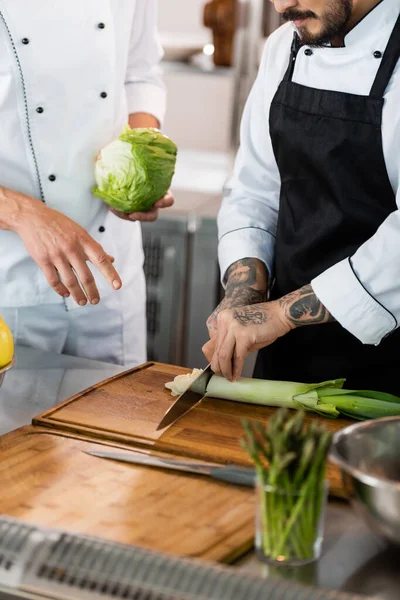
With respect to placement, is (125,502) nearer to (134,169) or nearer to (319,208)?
(319,208)

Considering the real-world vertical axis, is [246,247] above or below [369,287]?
below

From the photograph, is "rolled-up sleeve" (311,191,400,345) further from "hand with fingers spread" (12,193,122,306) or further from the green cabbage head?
the green cabbage head

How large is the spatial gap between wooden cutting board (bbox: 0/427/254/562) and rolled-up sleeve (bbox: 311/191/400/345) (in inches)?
19.9

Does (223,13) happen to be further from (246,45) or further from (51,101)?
(51,101)

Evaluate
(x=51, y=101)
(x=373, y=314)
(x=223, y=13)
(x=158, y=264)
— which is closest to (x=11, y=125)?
(x=51, y=101)

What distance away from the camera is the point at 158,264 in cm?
339

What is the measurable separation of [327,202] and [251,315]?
0.99 feet

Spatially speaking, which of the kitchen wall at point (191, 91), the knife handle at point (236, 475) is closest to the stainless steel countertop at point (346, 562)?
the knife handle at point (236, 475)

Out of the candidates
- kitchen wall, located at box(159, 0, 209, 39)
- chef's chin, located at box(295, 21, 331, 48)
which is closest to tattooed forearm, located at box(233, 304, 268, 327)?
chef's chin, located at box(295, 21, 331, 48)

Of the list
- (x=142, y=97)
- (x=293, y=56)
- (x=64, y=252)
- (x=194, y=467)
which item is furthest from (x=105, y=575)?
(x=142, y=97)

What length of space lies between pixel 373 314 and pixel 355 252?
0.16 m

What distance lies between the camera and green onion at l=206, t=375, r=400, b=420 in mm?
1676

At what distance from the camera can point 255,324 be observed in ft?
6.00

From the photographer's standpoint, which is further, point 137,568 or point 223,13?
point 223,13
